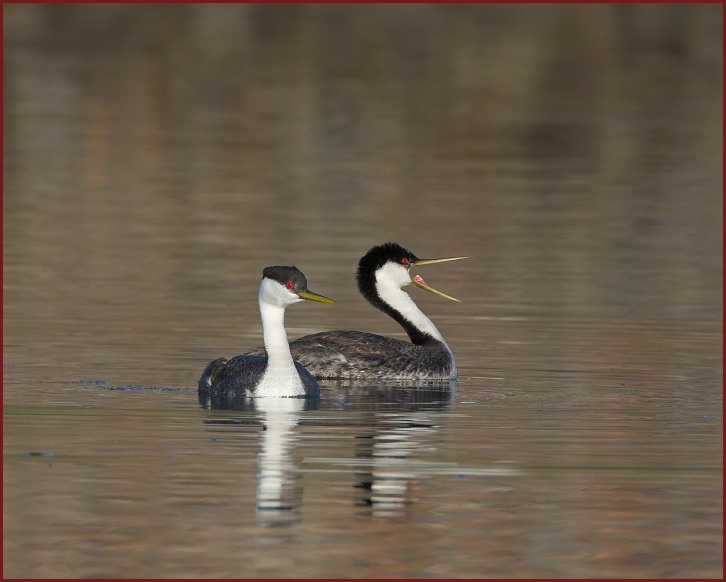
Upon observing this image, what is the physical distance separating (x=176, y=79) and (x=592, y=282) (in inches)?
924

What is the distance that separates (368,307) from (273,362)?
210 inches

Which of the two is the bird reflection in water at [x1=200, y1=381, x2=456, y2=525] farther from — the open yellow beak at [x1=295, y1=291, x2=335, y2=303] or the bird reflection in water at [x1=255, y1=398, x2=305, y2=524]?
the open yellow beak at [x1=295, y1=291, x2=335, y2=303]

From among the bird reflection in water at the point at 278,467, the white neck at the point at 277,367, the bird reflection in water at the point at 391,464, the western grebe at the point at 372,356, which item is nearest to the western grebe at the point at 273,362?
the white neck at the point at 277,367

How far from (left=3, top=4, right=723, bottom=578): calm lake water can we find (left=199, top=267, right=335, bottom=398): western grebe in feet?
0.61

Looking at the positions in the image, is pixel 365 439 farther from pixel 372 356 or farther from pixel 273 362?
pixel 372 356

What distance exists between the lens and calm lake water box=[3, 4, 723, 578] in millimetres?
9383

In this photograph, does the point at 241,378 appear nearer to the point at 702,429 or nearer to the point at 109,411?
the point at 109,411

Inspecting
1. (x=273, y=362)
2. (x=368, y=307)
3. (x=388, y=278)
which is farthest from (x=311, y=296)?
(x=368, y=307)

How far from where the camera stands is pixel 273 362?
1307 centimetres

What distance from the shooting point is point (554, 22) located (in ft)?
161

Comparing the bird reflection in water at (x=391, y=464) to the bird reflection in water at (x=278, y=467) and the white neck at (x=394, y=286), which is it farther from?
the white neck at (x=394, y=286)

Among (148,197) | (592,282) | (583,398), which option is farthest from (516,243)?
(583,398)

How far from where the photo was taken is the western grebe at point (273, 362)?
13.1 metres

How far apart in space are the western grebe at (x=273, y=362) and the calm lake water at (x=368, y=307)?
0.61ft
